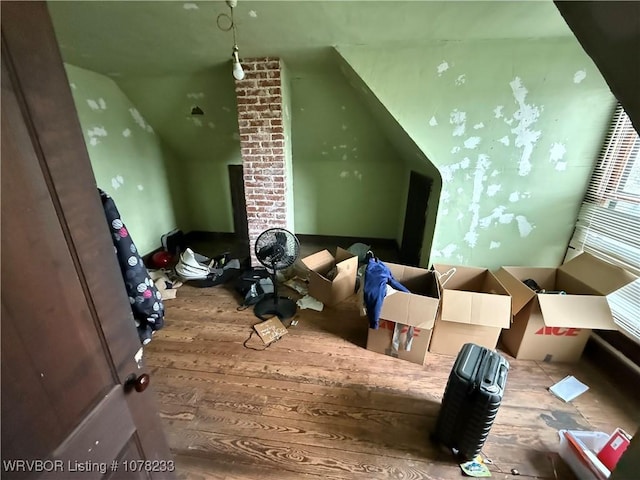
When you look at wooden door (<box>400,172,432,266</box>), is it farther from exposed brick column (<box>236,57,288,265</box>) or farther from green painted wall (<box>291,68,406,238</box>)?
exposed brick column (<box>236,57,288,265</box>)

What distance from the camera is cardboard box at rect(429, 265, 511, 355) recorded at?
1.65 meters

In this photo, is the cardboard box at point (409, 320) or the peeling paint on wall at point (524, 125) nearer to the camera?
the cardboard box at point (409, 320)

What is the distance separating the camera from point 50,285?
501 mm

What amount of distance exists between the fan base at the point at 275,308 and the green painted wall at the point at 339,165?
1.70 meters

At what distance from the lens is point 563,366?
1803 mm

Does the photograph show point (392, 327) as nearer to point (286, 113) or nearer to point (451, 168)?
point (451, 168)

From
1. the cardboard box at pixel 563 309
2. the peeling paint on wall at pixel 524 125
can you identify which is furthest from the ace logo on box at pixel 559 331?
the peeling paint on wall at pixel 524 125

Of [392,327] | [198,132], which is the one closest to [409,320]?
[392,327]

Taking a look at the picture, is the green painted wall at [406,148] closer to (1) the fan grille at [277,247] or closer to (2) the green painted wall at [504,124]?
(2) the green painted wall at [504,124]

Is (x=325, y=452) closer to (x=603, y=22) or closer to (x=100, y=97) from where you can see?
(x=603, y=22)

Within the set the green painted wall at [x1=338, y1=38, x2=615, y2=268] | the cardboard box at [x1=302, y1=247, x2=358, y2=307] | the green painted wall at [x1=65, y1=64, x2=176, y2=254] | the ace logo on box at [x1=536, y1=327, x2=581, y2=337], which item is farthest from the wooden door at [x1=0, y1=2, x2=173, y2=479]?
the green painted wall at [x1=65, y1=64, x2=176, y2=254]

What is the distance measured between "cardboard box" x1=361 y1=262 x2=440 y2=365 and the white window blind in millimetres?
1169

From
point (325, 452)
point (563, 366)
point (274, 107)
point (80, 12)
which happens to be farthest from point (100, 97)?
point (563, 366)

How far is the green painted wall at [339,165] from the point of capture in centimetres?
275
